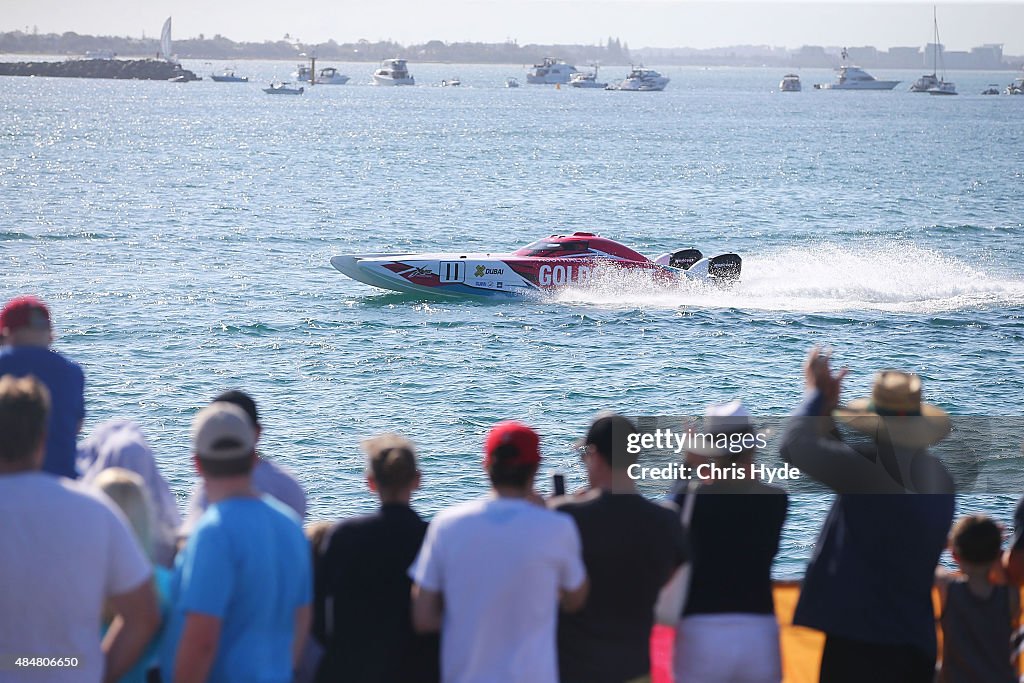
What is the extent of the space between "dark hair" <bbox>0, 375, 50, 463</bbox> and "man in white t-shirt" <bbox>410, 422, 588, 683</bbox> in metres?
1.25

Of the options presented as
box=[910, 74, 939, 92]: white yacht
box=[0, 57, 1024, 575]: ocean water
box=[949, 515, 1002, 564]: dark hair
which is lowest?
box=[0, 57, 1024, 575]: ocean water

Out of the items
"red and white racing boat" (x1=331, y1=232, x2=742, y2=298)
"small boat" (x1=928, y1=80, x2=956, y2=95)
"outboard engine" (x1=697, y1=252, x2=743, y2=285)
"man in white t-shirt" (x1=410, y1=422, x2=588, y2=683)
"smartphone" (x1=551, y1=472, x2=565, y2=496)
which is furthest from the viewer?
"small boat" (x1=928, y1=80, x2=956, y2=95)

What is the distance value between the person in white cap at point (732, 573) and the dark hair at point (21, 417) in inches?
90.1

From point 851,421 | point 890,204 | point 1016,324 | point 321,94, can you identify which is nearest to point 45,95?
point 321,94

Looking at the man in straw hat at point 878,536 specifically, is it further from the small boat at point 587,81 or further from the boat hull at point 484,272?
the small boat at point 587,81

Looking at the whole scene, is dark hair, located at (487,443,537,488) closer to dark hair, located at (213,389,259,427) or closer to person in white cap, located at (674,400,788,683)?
person in white cap, located at (674,400,788,683)

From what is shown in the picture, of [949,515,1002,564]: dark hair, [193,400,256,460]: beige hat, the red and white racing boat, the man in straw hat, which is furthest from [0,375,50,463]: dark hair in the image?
the red and white racing boat

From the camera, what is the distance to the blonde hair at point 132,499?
3.96 metres

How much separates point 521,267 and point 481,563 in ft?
64.8

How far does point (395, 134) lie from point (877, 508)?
95200 millimetres

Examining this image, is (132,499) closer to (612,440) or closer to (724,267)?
(612,440)

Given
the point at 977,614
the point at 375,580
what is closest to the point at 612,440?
the point at 375,580

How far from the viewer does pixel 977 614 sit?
15.6ft

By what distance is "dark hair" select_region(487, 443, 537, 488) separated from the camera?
396cm
